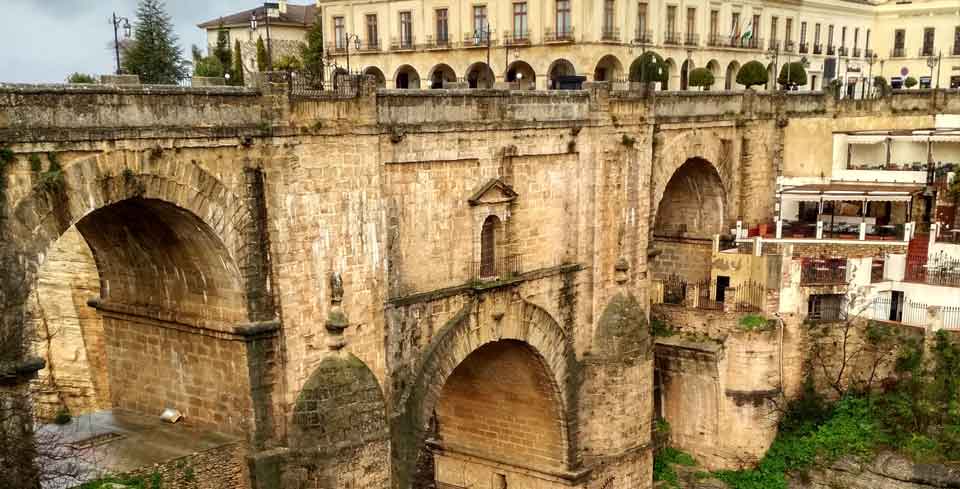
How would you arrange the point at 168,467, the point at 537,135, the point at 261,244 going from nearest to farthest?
the point at 168,467 < the point at 261,244 < the point at 537,135

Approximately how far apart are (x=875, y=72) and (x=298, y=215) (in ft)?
177

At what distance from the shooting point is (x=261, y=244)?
631 inches

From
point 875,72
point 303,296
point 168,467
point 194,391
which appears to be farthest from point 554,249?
point 875,72

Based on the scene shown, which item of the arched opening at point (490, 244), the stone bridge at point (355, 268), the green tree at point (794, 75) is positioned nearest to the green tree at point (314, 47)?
the green tree at point (794, 75)

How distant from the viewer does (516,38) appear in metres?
42.7

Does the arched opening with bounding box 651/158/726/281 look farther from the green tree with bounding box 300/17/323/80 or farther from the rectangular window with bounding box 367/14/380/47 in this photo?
the green tree with bounding box 300/17/323/80

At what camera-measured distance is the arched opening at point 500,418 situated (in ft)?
76.3

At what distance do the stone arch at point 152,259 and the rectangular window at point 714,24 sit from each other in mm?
36603

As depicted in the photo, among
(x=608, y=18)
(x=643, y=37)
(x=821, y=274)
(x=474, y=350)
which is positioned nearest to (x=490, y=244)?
(x=474, y=350)

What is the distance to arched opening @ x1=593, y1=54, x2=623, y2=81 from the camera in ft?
140

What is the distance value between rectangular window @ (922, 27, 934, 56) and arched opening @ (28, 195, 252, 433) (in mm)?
53288

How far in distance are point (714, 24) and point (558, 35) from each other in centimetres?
1031

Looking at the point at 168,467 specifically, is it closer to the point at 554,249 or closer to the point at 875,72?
the point at 554,249

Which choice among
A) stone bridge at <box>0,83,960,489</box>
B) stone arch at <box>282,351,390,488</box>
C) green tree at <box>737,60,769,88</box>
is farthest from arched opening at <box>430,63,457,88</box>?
stone arch at <box>282,351,390,488</box>
